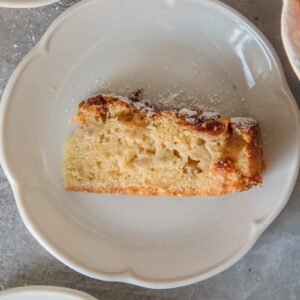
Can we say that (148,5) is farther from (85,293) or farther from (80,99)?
(85,293)

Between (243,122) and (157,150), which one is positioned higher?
(243,122)

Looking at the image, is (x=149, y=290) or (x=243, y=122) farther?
(x=149, y=290)

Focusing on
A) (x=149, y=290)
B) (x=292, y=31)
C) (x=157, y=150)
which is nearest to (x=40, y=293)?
(x=149, y=290)

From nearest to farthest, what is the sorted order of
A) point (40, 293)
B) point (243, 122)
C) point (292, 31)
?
point (292, 31), point (243, 122), point (40, 293)

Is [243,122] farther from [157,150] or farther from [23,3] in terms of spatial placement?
[23,3]

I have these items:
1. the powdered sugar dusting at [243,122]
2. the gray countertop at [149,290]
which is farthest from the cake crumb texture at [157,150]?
the gray countertop at [149,290]
